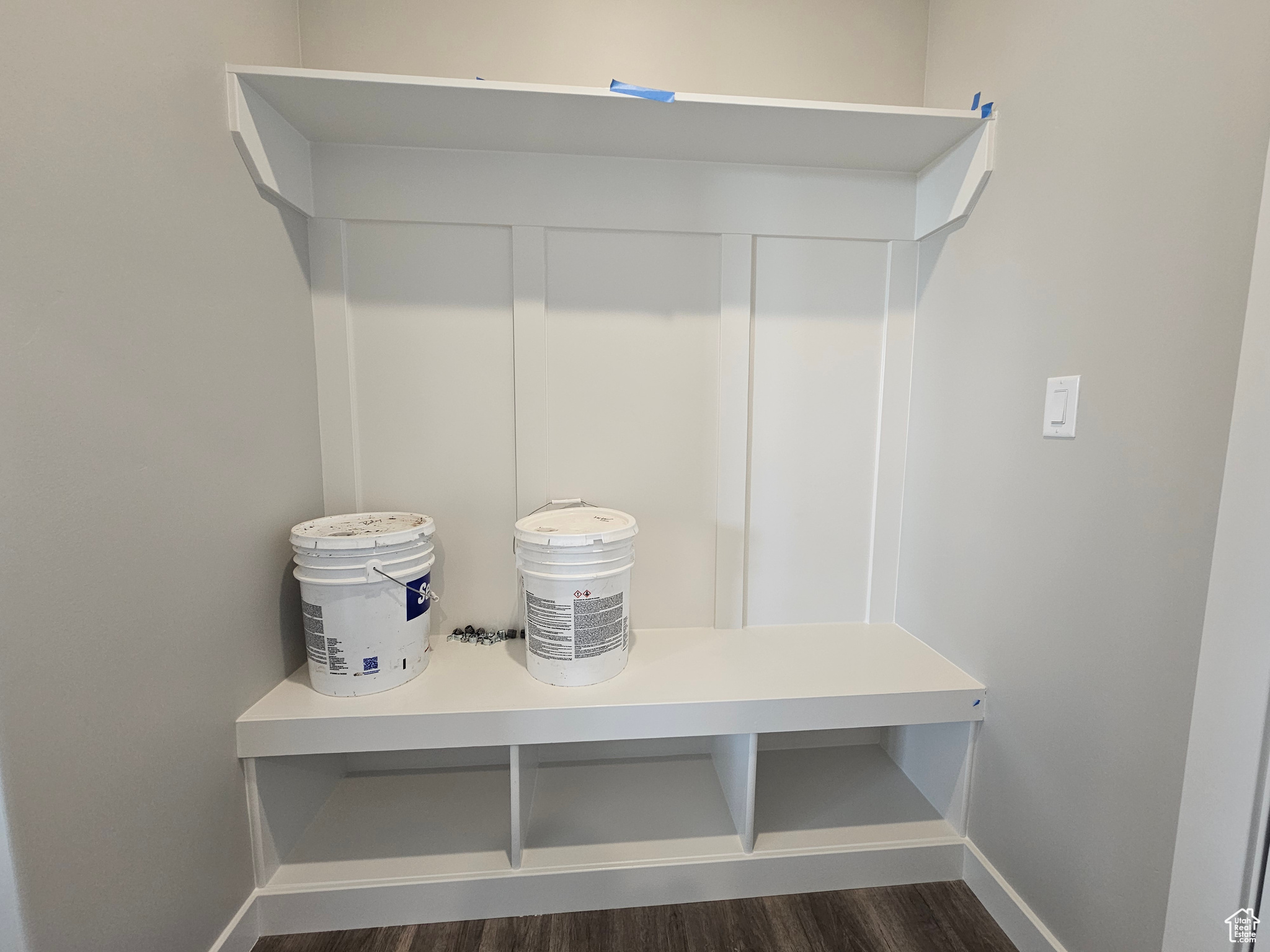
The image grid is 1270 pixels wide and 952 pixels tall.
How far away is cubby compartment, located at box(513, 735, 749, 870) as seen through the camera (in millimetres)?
1331

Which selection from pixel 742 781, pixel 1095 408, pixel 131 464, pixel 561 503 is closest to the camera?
pixel 131 464

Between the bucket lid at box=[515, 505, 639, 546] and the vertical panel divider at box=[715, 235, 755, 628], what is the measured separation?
15.1 inches

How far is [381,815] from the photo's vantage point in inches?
57.7

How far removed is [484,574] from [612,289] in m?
0.90

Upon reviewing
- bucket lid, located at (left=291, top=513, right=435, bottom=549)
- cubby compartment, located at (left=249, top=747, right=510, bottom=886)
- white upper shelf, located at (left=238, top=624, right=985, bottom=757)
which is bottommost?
cubby compartment, located at (left=249, top=747, right=510, bottom=886)

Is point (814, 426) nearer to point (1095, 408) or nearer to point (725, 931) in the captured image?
point (1095, 408)

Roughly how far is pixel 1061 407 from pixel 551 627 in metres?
1.17

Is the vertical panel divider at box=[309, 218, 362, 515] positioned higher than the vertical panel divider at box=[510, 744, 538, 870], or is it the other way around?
the vertical panel divider at box=[309, 218, 362, 515]

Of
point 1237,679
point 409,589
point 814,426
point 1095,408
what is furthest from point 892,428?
point 409,589

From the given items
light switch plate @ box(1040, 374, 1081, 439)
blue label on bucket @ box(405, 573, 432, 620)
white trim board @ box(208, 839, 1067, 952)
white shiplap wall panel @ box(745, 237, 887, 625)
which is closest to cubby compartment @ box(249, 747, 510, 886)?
white trim board @ box(208, 839, 1067, 952)

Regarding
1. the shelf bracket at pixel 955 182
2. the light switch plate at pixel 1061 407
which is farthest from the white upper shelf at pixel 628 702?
the shelf bracket at pixel 955 182

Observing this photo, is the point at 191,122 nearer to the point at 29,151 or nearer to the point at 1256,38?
the point at 29,151

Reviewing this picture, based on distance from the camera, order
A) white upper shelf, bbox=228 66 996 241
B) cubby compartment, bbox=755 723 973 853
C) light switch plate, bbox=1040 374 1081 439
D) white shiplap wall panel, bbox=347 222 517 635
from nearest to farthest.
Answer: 1. light switch plate, bbox=1040 374 1081 439
2. white upper shelf, bbox=228 66 996 241
3. cubby compartment, bbox=755 723 973 853
4. white shiplap wall panel, bbox=347 222 517 635

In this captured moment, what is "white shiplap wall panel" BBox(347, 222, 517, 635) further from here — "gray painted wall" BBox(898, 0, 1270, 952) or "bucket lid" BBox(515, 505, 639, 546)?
"gray painted wall" BBox(898, 0, 1270, 952)
